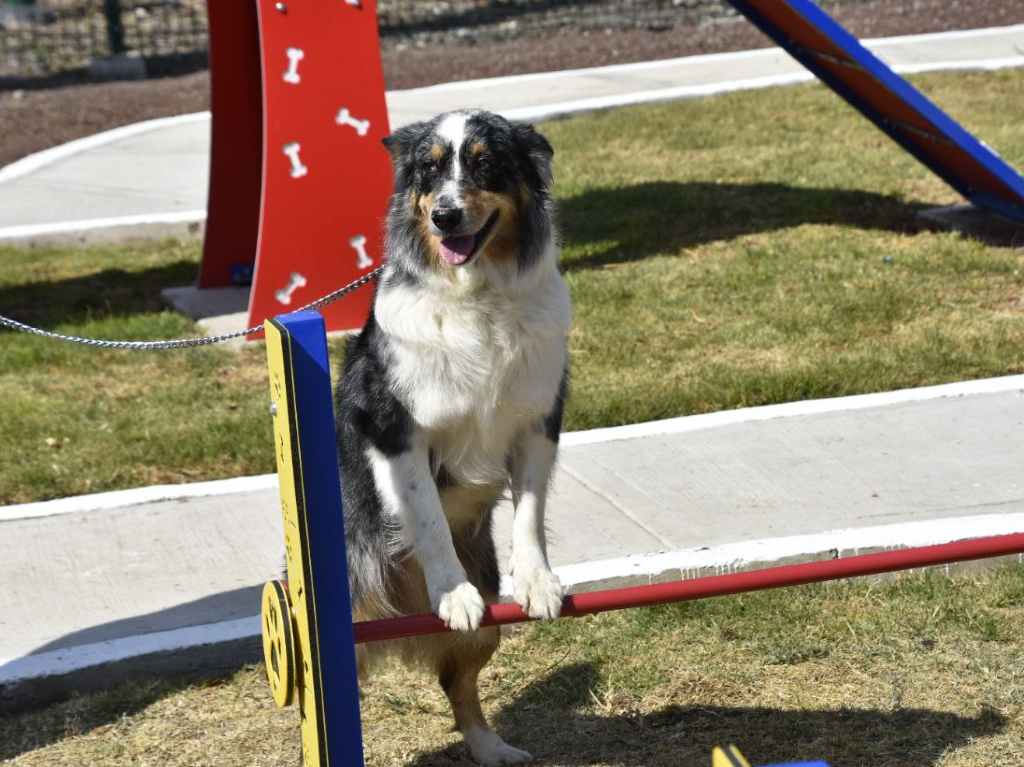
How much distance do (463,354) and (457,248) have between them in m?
0.27

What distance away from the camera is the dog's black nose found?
3.78m

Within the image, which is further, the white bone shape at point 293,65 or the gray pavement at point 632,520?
the white bone shape at point 293,65

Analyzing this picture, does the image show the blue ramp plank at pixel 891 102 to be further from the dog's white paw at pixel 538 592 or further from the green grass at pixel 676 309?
the dog's white paw at pixel 538 592

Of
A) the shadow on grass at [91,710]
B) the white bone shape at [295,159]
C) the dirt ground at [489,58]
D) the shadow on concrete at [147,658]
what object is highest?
the white bone shape at [295,159]

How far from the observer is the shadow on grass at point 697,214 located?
31.1 ft

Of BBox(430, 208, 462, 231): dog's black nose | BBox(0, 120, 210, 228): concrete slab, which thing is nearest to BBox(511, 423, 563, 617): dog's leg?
BBox(430, 208, 462, 231): dog's black nose

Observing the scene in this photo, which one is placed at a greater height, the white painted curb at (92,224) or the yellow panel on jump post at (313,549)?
the yellow panel on jump post at (313,549)

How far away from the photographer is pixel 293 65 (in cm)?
766

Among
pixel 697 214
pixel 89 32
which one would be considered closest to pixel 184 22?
pixel 89 32

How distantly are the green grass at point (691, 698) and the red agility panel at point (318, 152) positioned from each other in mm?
3300

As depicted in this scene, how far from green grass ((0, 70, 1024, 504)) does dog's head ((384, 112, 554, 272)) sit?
270 cm

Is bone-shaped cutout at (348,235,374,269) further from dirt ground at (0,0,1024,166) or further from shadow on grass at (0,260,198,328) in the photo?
dirt ground at (0,0,1024,166)

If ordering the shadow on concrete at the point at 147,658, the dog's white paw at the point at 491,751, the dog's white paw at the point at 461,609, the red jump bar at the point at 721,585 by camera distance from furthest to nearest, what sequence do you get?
the shadow on concrete at the point at 147,658
the dog's white paw at the point at 491,751
the dog's white paw at the point at 461,609
the red jump bar at the point at 721,585

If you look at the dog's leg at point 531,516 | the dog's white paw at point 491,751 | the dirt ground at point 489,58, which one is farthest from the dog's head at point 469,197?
the dirt ground at point 489,58
